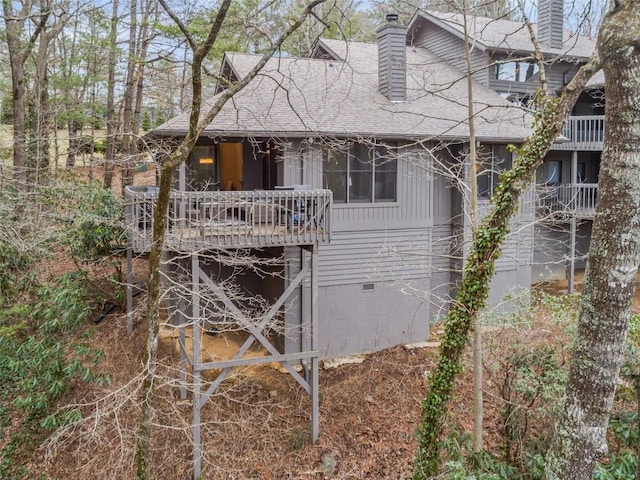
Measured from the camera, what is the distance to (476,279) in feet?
21.2

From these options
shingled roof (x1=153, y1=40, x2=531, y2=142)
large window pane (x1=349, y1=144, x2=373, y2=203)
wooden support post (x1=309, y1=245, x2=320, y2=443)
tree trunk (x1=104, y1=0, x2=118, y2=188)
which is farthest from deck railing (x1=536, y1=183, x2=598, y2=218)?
tree trunk (x1=104, y1=0, x2=118, y2=188)

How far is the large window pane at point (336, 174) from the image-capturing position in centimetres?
1179

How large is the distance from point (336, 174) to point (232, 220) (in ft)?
11.5

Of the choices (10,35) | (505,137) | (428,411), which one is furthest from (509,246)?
(10,35)

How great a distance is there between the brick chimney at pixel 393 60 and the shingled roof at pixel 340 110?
0.26 meters

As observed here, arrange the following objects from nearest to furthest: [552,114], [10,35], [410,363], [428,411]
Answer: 1. [552,114]
2. [428,411]
3. [410,363]
4. [10,35]

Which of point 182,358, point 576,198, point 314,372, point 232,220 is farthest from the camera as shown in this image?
point 576,198

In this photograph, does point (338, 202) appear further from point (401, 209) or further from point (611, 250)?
point (611, 250)

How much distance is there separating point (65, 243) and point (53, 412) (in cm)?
467

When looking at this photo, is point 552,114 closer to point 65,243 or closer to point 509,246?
point 509,246


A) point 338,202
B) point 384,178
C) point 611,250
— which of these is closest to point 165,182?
point 611,250

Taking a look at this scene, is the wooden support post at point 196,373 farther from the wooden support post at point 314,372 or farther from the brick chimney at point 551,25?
the brick chimney at point 551,25

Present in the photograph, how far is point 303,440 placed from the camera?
9.59 m

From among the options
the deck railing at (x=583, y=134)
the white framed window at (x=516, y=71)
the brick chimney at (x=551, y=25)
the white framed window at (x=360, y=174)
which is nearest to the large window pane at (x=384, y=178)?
the white framed window at (x=360, y=174)
